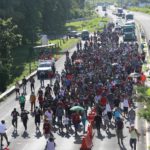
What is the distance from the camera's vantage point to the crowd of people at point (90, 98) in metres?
30.2

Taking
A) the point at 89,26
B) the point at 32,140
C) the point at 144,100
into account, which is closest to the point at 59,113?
the point at 32,140

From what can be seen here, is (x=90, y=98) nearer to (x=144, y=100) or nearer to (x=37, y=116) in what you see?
(x=37, y=116)

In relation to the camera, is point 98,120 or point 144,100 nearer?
point 144,100

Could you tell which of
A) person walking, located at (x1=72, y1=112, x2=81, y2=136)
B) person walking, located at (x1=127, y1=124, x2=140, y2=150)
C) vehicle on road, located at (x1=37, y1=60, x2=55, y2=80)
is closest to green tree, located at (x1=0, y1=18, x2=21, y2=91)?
vehicle on road, located at (x1=37, y1=60, x2=55, y2=80)

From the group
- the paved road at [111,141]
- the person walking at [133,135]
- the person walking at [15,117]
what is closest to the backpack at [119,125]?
the paved road at [111,141]

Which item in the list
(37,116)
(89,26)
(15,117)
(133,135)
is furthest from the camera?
(89,26)

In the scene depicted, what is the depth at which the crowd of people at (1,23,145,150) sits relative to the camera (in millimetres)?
30250

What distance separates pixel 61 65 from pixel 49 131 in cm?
3496

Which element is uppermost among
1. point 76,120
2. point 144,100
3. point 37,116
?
point 144,100

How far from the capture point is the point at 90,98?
35.1 m

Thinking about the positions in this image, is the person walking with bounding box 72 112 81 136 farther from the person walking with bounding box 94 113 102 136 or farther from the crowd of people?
the person walking with bounding box 94 113 102 136

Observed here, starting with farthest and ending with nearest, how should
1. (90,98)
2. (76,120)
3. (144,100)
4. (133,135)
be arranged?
(90,98) < (76,120) < (144,100) < (133,135)

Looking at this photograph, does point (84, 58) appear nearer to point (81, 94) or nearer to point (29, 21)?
point (81, 94)

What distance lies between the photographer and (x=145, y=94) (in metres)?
29.2
